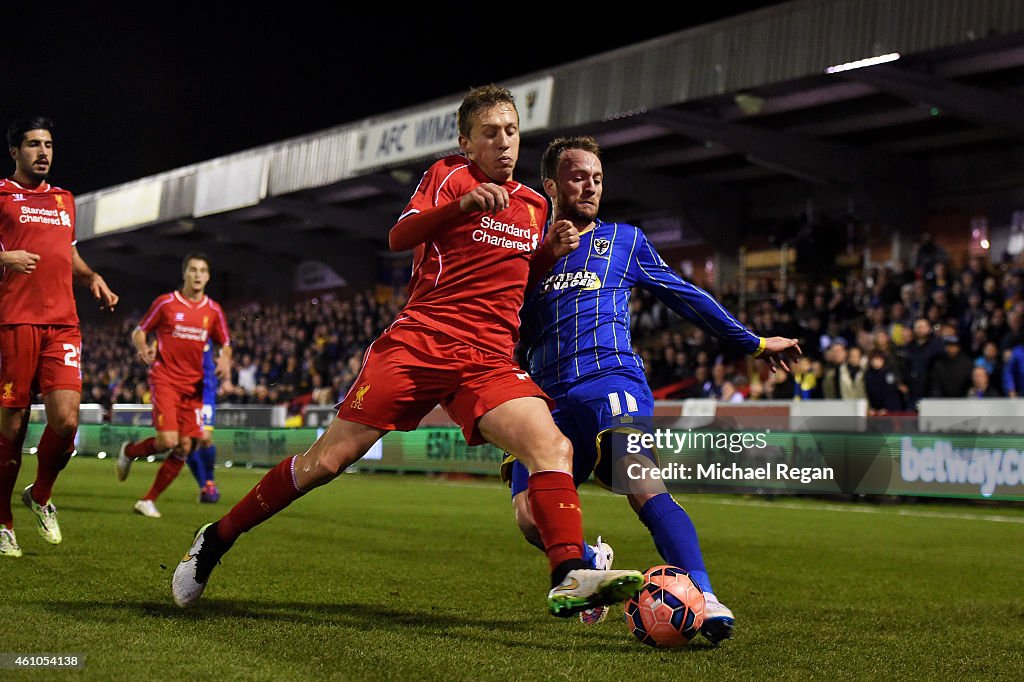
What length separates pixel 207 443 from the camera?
38.6 ft

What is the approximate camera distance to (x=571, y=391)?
15.8 feet

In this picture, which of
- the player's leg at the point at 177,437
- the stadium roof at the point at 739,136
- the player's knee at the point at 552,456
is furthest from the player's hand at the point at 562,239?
the stadium roof at the point at 739,136

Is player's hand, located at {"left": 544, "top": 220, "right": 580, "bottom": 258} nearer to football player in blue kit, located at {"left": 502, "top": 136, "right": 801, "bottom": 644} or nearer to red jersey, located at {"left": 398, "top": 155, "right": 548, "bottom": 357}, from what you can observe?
red jersey, located at {"left": 398, "top": 155, "right": 548, "bottom": 357}

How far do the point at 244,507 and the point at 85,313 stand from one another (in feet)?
155

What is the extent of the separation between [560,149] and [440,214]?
101 cm

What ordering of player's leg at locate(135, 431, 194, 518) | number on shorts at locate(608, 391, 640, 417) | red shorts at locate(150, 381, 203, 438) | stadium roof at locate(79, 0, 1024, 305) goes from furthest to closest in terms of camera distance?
stadium roof at locate(79, 0, 1024, 305) < red shorts at locate(150, 381, 203, 438) < player's leg at locate(135, 431, 194, 518) < number on shorts at locate(608, 391, 640, 417)

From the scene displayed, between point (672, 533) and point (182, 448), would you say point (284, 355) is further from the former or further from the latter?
point (672, 533)

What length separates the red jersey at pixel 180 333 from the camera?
11.0 m

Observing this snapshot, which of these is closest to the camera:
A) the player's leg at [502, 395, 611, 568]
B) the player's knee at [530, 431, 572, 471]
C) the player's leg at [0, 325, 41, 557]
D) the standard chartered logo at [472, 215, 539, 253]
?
the player's knee at [530, 431, 572, 471]

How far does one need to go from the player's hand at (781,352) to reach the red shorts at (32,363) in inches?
159

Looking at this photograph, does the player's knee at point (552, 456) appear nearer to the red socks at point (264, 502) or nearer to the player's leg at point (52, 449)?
the red socks at point (264, 502)

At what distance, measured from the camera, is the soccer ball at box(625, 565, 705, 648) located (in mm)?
4113

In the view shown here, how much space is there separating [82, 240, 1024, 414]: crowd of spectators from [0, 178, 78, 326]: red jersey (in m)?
4.60
